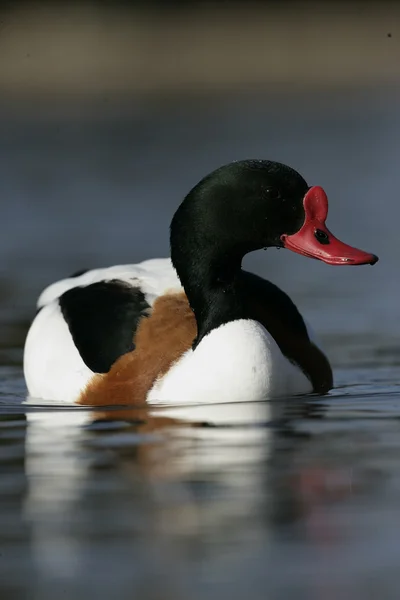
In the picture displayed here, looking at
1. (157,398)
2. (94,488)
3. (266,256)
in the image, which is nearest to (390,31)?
(266,256)

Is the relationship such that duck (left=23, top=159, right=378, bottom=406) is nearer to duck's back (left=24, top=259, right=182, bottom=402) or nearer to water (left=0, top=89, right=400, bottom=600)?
duck's back (left=24, top=259, right=182, bottom=402)

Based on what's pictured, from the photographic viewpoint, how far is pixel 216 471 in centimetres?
652

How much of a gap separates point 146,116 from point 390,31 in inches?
204

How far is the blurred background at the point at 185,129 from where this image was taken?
1265cm

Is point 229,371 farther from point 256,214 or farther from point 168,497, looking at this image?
point 168,497

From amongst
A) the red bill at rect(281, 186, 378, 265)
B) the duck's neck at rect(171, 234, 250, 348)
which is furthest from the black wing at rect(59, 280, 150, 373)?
the red bill at rect(281, 186, 378, 265)

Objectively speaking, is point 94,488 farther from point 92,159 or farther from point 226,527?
point 92,159

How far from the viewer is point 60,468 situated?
265 inches

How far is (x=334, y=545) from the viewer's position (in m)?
5.48

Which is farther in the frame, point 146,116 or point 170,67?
point 170,67

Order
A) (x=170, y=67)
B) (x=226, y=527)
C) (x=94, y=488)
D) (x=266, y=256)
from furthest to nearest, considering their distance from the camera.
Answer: (x=170, y=67) < (x=266, y=256) < (x=94, y=488) < (x=226, y=527)

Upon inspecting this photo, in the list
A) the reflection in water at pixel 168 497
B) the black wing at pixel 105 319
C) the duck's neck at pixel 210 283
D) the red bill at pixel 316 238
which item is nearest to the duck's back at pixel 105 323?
the black wing at pixel 105 319

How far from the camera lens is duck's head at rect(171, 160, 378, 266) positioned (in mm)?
8422

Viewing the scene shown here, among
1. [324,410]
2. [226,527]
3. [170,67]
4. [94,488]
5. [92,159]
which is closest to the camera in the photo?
[226,527]
